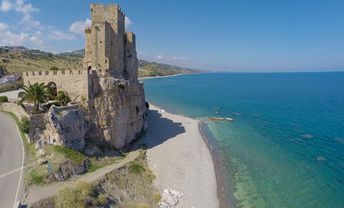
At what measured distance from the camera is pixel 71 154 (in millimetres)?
26688

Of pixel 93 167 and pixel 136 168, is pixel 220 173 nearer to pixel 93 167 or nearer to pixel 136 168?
pixel 136 168

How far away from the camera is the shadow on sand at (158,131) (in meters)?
39.5

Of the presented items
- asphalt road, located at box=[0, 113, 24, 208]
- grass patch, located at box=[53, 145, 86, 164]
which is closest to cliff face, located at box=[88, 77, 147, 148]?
grass patch, located at box=[53, 145, 86, 164]

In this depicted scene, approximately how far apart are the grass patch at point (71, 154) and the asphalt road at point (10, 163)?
3253mm

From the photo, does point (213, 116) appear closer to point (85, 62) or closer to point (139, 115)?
point (139, 115)

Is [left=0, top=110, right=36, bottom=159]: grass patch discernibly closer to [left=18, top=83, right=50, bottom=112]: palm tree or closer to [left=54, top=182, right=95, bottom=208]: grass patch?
[left=18, top=83, right=50, bottom=112]: palm tree

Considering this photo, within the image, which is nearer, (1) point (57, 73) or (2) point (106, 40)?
(1) point (57, 73)

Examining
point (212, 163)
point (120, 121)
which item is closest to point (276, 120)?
point (212, 163)

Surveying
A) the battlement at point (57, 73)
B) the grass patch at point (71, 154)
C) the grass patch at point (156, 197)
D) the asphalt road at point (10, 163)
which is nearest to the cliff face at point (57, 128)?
the grass patch at point (71, 154)

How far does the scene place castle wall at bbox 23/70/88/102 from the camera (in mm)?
31312

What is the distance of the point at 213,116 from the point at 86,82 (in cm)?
3976

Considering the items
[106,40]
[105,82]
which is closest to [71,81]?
[105,82]

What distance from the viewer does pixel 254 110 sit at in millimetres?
72938

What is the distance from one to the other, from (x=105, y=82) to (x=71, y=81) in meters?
3.93
